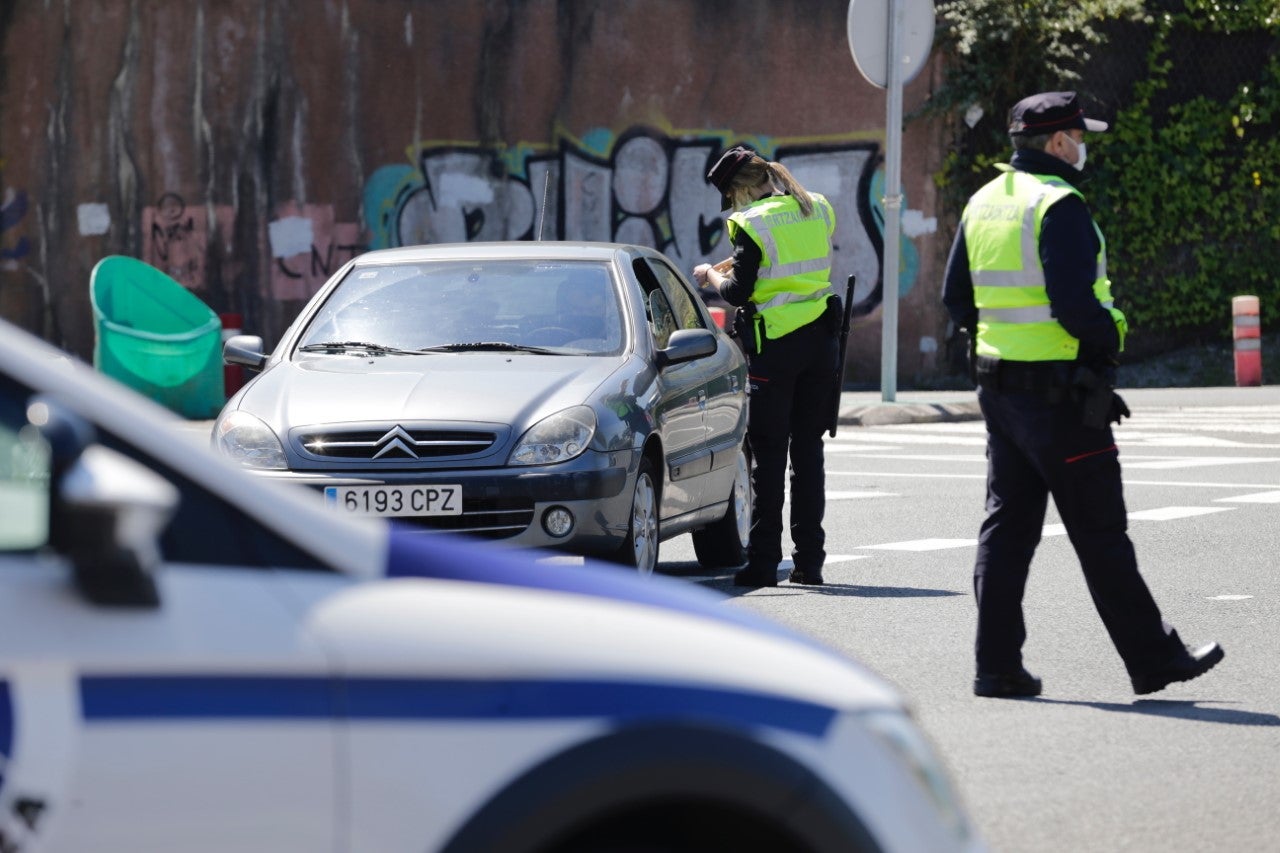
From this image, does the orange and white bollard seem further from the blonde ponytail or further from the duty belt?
the duty belt

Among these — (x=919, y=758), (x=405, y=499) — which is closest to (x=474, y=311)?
(x=405, y=499)

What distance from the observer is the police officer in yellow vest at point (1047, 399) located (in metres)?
6.32

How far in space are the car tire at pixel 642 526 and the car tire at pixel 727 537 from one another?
138 cm

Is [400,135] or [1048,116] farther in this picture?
[400,135]

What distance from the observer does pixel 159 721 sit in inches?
100

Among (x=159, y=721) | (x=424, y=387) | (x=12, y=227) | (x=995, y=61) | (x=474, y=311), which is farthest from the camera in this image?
(x=12, y=227)

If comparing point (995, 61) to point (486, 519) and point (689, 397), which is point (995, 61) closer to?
point (689, 397)

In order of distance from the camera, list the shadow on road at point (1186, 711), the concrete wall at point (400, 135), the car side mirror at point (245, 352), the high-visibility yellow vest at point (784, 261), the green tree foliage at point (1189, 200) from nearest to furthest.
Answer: the shadow on road at point (1186, 711) → the car side mirror at point (245, 352) → the high-visibility yellow vest at point (784, 261) → the green tree foliage at point (1189, 200) → the concrete wall at point (400, 135)

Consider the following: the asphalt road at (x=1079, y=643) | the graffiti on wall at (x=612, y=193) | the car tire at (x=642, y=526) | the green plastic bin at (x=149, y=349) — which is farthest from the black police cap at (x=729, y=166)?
the graffiti on wall at (x=612, y=193)

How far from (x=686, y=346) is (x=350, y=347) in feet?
4.63

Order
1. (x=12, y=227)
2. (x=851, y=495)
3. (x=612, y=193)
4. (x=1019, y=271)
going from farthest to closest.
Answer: (x=12, y=227) < (x=612, y=193) < (x=851, y=495) < (x=1019, y=271)

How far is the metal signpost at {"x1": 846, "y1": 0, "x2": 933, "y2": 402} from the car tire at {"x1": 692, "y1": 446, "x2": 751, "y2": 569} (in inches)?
333

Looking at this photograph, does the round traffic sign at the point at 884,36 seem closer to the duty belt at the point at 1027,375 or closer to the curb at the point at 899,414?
the curb at the point at 899,414

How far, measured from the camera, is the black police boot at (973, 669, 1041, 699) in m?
6.59
